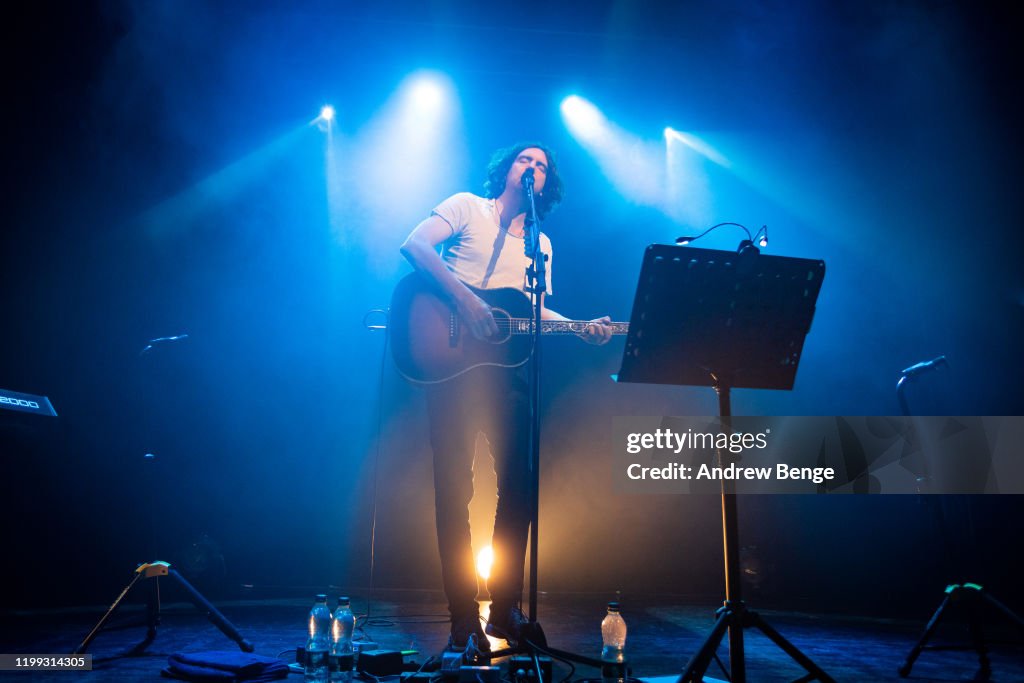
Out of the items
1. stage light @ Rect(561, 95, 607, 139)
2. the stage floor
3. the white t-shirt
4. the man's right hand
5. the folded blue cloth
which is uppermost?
stage light @ Rect(561, 95, 607, 139)

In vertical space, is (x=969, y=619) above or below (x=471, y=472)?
below

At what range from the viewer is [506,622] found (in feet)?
10.3

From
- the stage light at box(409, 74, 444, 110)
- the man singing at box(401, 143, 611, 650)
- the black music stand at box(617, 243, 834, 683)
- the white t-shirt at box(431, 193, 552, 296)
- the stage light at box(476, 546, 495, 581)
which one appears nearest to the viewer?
the black music stand at box(617, 243, 834, 683)

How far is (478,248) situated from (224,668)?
208 centimetres

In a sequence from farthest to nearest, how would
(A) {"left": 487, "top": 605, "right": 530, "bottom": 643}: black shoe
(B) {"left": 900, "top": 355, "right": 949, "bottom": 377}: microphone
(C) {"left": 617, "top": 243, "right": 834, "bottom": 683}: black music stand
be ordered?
(B) {"left": 900, "top": 355, "right": 949, "bottom": 377}: microphone < (A) {"left": 487, "top": 605, "right": 530, "bottom": 643}: black shoe < (C) {"left": 617, "top": 243, "right": 834, "bottom": 683}: black music stand

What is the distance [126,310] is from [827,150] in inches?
204

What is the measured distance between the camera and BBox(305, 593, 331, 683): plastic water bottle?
2824 millimetres

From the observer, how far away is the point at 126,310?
4.64m

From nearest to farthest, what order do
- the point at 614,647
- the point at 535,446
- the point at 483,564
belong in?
the point at 535,446, the point at 614,647, the point at 483,564

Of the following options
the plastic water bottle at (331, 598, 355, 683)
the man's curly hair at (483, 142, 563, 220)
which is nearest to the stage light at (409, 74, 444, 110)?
the man's curly hair at (483, 142, 563, 220)

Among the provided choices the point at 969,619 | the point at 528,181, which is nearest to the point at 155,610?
the point at 528,181

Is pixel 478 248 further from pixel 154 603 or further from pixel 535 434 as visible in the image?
pixel 154 603

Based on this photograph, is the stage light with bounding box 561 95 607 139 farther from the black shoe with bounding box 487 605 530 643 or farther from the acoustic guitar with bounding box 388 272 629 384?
the black shoe with bounding box 487 605 530 643

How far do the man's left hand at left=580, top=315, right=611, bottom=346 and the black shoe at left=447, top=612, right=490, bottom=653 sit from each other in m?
1.41
